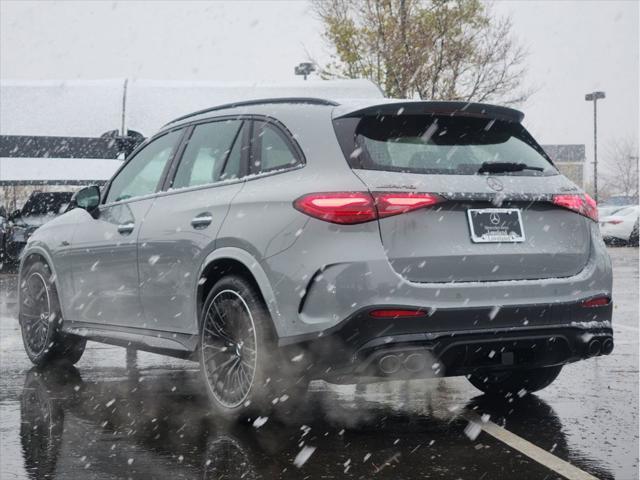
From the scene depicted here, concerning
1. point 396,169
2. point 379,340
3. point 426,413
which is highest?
point 396,169

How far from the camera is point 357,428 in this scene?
570 centimetres

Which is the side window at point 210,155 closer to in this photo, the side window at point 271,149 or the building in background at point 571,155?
the side window at point 271,149

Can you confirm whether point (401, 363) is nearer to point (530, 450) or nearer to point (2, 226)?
point (530, 450)

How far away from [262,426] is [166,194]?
5.54ft

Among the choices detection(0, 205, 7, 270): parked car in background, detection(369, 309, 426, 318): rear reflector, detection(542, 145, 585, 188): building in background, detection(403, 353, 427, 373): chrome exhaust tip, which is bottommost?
detection(542, 145, 585, 188): building in background

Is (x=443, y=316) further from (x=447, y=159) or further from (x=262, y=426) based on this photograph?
(x=262, y=426)

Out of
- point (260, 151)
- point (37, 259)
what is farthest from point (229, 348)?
point (37, 259)

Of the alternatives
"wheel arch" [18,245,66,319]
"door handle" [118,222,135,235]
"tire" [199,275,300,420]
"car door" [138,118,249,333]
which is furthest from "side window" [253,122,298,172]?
"wheel arch" [18,245,66,319]

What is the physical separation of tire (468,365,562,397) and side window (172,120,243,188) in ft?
6.35

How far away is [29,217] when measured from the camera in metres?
21.4

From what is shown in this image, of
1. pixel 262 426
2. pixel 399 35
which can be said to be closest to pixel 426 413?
pixel 262 426

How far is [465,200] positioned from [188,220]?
174 centimetres

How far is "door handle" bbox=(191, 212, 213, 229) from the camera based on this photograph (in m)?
5.99

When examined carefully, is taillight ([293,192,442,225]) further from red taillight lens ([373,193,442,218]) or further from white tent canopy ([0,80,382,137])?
white tent canopy ([0,80,382,137])
